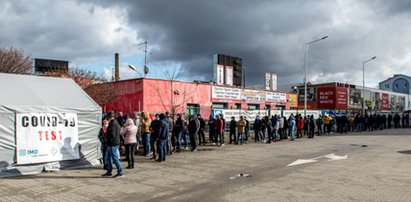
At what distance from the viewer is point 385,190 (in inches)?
349

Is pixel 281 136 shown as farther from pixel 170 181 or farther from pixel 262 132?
pixel 170 181

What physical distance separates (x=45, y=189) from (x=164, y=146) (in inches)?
210

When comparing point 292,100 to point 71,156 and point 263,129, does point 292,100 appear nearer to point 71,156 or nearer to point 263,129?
point 263,129

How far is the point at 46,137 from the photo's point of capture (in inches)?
457

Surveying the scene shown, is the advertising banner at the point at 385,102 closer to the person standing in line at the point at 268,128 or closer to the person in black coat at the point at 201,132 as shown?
the person standing in line at the point at 268,128

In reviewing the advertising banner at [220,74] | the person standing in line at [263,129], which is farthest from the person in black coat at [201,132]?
the advertising banner at [220,74]

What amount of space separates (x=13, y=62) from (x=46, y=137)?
53.6 feet

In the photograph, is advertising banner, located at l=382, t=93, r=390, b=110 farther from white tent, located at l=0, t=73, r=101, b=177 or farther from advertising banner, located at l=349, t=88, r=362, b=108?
white tent, located at l=0, t=73, r=101, b=177

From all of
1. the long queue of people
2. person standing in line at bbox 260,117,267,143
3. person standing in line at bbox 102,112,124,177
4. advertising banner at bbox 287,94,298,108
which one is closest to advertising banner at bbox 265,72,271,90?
advertising banner at bbox 287,94,298,108

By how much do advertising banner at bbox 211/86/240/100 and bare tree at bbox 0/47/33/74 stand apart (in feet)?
50.8

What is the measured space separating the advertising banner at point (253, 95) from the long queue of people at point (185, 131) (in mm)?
8887

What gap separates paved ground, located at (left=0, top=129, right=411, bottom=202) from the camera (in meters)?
8.25

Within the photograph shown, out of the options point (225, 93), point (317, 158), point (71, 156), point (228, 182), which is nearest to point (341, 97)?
point (225, 93)

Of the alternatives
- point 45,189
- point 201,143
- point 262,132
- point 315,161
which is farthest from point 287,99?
point 45,189
